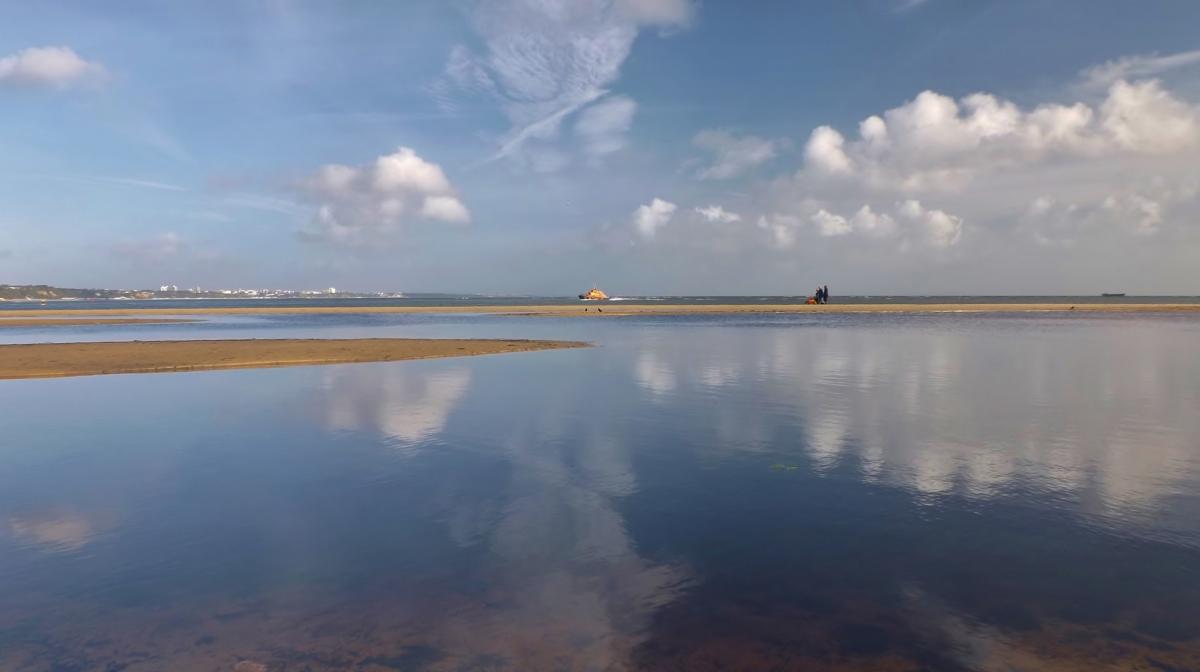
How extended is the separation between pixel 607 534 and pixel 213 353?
40.7 m

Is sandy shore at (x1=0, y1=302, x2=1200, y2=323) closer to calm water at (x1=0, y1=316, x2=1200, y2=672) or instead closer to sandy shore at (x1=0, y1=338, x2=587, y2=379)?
sandy shore at (x1=0, y1=338, x2=587, y2=379)

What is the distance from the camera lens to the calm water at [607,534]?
7.86m

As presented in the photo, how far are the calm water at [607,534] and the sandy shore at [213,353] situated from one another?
529 inches

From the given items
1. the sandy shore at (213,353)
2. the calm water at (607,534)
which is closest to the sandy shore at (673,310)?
the sandy shore at (213,353)

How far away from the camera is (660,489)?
13.9 meters

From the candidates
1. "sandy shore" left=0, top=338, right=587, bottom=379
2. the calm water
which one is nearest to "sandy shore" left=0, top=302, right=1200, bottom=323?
"sandy shore" left=0, top=338, right=587, bottom=379

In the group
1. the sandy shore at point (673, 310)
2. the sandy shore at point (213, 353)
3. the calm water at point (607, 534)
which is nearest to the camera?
the calm water at point (607, 534)

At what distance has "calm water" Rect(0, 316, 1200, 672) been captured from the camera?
7.86m

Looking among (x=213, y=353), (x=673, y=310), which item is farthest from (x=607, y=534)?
(x=673, y=310)

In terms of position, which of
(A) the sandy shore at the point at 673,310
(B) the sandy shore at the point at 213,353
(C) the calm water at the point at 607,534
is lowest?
(C) the calm water at the point at 607,534

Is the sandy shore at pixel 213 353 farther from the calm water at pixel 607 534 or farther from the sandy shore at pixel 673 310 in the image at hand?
the sandy shore at pixel 673 310

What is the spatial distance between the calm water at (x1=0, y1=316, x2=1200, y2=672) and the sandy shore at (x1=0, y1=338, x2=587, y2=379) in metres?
13.4

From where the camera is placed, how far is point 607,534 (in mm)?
11375

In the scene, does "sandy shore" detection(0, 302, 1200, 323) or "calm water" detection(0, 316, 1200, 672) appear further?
"sandy shore" detection(0, 302, 1200, 323)
